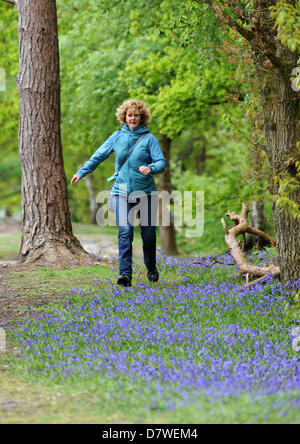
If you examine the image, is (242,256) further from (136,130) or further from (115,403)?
(115,403)

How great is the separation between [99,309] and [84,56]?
12874mm

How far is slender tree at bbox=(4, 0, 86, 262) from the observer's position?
9438 mm

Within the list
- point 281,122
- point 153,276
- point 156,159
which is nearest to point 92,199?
point 153,276

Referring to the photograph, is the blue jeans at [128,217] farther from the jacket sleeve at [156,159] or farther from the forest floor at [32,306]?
the forest floor at [32,306]

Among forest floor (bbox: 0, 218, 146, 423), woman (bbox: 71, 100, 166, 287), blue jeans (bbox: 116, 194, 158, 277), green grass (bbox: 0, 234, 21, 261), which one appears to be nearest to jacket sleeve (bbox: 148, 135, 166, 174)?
woman (bbox: 71, 100, 166, 287)

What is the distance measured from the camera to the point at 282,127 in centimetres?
689

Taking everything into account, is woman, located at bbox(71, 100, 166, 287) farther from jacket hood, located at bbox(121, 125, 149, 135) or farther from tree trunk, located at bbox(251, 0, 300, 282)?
tree trunk, located at bbox(251, 0, 300, 282)

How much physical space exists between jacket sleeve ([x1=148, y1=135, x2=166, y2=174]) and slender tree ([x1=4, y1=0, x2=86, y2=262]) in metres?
2.59

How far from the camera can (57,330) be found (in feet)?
19.9

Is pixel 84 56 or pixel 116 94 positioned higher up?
pixel 84 56

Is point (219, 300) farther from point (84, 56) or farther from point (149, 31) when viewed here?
point (84, 56)
